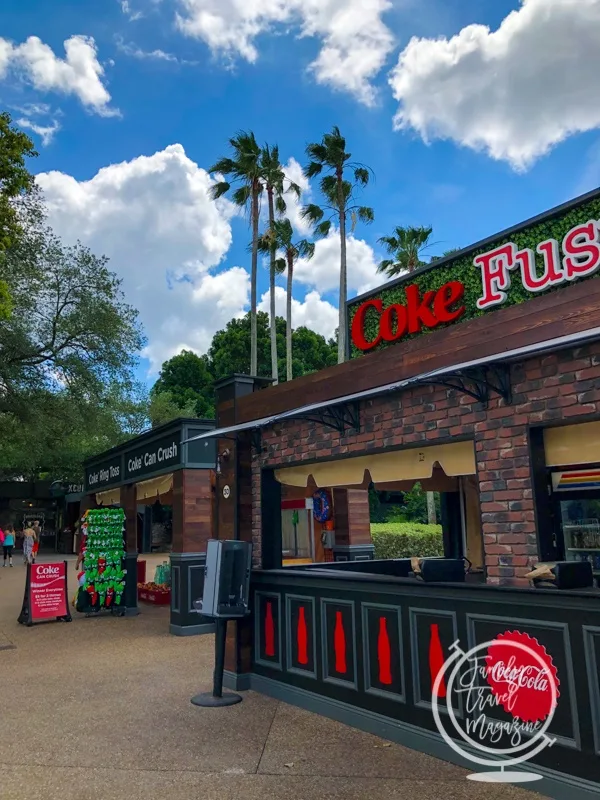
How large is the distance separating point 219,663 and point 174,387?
37.5 m

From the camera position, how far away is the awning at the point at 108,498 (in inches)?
623

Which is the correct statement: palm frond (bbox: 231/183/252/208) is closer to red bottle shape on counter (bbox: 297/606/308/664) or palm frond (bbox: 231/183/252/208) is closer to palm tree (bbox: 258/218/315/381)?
palm tree (bbox: 258/218/315/381)

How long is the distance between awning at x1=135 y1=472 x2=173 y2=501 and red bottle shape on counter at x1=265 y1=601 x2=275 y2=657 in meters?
5.21

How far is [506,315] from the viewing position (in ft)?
16.0

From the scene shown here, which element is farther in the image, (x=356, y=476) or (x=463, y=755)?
(x=356, y=476)

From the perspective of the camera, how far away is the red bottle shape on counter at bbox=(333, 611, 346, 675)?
5.92 m

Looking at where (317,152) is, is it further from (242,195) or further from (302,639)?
(302,639)

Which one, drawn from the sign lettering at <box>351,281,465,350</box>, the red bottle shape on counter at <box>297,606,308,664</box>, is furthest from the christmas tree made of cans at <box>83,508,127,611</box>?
the sign lettering at <box>351,281,465,350</box>

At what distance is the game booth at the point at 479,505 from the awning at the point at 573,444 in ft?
0.04

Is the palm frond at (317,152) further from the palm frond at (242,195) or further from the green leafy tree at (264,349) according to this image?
the green leafy tree at (264,349)

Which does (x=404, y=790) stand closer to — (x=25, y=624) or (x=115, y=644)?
(x=115, y=644)

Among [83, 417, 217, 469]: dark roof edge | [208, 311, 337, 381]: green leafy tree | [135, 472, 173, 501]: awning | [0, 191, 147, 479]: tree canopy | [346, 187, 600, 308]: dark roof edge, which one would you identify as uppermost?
[208, 311, 337, 381]: green leafy tree

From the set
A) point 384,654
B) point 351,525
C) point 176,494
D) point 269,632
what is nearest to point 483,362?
point 384,654

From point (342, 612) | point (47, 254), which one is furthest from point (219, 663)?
point (47, 254)
